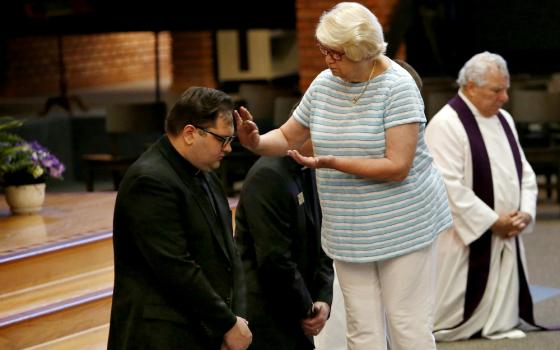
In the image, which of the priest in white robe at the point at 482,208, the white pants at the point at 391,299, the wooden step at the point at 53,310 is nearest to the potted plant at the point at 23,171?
the wooden step at the point at 53,310

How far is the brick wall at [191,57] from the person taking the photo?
14.8 meters

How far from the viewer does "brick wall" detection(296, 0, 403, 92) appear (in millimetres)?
9773

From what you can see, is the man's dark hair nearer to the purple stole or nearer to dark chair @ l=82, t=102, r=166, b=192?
the purple stole

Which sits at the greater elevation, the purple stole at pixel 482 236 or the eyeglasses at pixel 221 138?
the eyeglasses at pixel 221 138

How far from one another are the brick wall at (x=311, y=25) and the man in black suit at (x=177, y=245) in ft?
21.9

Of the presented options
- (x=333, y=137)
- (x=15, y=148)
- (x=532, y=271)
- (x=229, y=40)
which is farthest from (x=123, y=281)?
(x=229, y=40)

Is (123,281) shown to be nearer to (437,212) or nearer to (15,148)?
(437,212)

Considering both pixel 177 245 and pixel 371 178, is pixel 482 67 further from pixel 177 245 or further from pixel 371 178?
pixel 177 245

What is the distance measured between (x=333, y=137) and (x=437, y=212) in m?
0.43

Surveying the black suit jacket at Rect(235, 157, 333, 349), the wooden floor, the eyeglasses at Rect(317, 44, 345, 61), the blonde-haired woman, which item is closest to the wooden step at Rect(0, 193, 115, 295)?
the wooden floor

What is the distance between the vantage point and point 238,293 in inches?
129

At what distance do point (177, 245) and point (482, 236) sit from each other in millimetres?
2771

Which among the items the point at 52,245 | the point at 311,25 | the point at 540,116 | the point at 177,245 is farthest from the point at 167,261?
the point at 311,25

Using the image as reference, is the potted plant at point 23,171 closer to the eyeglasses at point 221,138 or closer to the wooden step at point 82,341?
the wooden step at point 82,341
